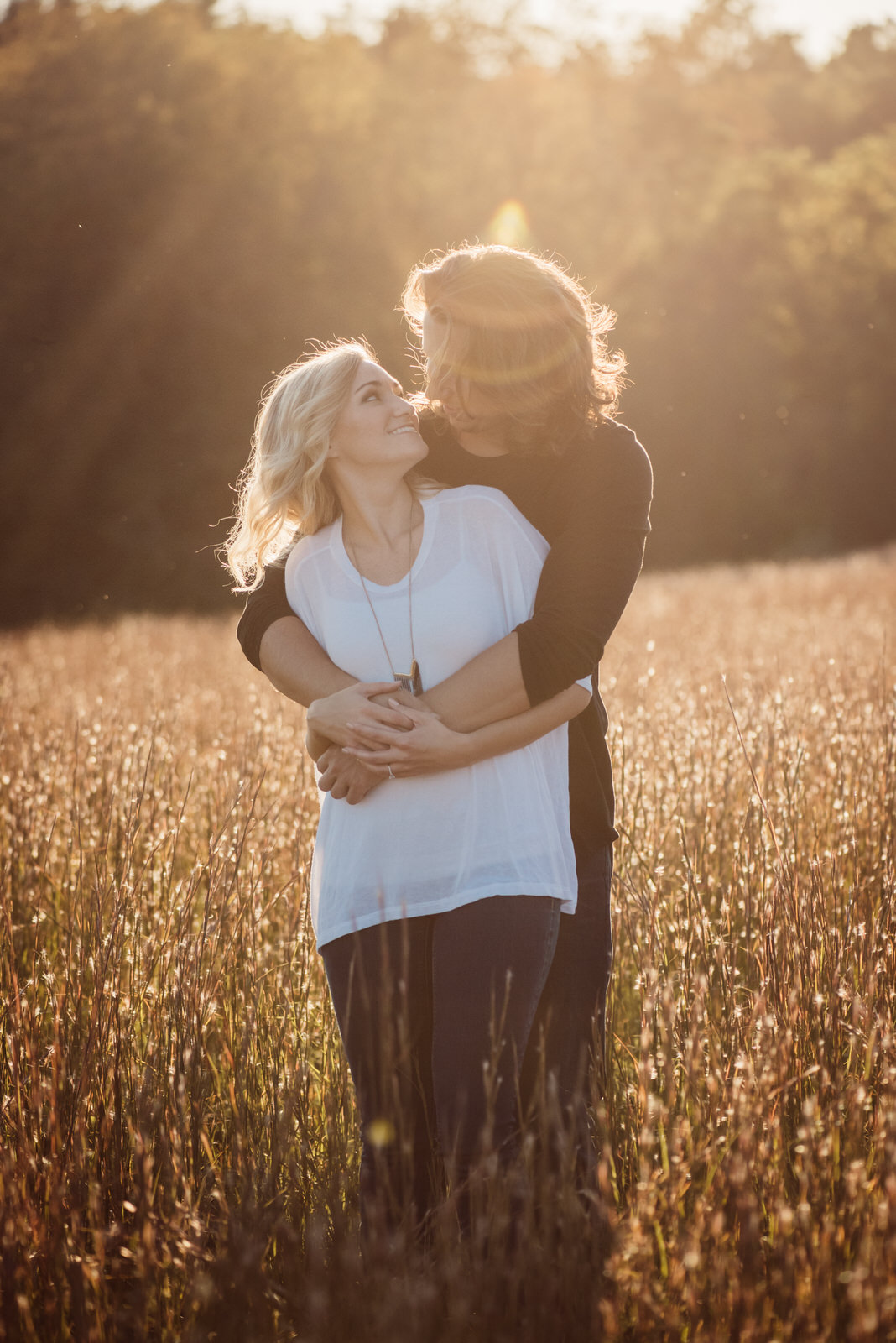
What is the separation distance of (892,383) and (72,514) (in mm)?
23207

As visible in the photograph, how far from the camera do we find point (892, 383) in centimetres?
3194

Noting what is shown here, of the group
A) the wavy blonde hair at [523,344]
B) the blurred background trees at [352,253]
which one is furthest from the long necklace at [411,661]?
the blurred background trees at [352,253]

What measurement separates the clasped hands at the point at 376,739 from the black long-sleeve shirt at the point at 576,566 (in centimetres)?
19

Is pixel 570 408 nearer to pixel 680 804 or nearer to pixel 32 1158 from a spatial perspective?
pixel 680 804

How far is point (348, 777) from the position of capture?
2059 mm

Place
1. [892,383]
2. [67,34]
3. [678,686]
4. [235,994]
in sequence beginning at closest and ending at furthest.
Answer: [235,994]
[678,686]
[67,34]
[892,383]

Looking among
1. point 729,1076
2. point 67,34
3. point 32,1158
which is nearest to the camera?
point 32,1158

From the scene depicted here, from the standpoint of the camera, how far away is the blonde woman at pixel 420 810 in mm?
1953

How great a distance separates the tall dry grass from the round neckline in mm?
678

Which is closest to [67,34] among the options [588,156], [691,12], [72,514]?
[72,514]

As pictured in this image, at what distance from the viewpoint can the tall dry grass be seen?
173cm

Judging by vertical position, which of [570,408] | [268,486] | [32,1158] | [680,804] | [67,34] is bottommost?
[32,1158]

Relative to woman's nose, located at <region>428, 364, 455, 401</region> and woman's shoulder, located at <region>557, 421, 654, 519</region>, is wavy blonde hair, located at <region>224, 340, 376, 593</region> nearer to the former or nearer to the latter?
woman's nose, located at <region>428, 364, 455, 401</region>

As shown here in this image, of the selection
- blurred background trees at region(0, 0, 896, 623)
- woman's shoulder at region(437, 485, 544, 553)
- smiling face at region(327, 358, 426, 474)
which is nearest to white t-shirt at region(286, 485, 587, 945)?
woman's shoulder at region(437, 485, 544, 553)
